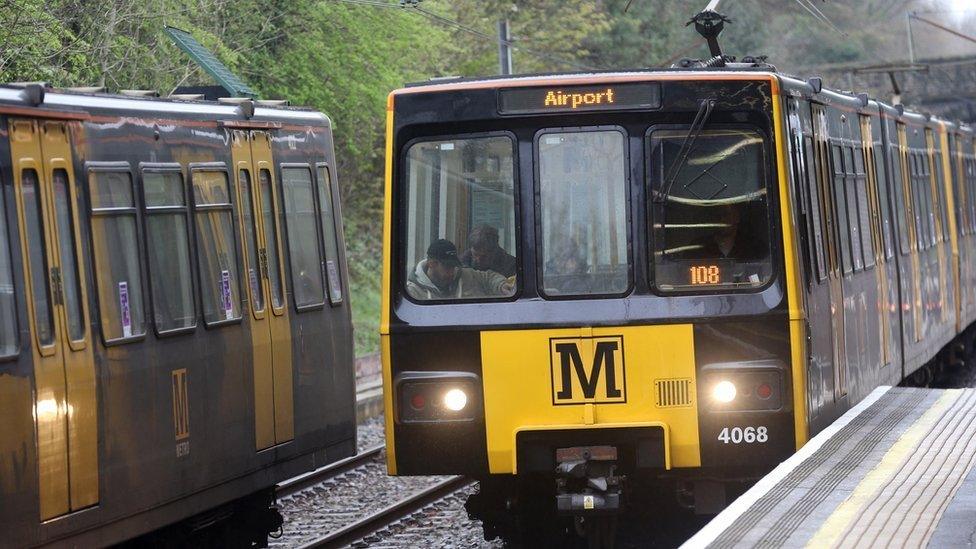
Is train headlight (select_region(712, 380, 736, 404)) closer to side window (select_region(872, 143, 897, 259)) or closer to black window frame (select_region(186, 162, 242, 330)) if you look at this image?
black window frame (select_region(186, 162, 242, 330))

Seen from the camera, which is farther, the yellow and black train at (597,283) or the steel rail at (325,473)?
the steel rail at (325,473)

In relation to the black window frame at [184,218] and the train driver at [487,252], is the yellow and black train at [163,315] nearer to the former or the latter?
the black window frame at [184,218]

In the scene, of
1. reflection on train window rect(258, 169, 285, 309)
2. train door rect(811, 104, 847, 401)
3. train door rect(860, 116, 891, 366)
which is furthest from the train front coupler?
train door rect(860, 116, 891, 366)

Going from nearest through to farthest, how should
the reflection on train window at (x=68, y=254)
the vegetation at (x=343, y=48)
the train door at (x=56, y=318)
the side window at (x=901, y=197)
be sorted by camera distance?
the train door at (x=56, y=318), the reflection on train window at (x=68, y=254), the side window at (x=901, y=197), the vegetation at (x=343, y=48)

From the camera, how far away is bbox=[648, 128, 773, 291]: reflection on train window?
33.0ft

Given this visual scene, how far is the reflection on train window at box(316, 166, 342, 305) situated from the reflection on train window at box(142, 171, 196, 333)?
247cm

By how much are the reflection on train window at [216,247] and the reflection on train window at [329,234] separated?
175 cm

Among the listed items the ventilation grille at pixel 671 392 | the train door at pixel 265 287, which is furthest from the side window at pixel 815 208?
the train door at pixel 265 287

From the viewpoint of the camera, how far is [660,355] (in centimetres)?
998

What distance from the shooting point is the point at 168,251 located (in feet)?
34.5

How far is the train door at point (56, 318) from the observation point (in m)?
8.71

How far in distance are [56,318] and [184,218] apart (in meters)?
1.95

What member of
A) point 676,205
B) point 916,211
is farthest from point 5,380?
point 916,211

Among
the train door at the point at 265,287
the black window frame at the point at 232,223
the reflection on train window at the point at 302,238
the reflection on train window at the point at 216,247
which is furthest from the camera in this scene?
the reflection on train window at the point at 302,238
